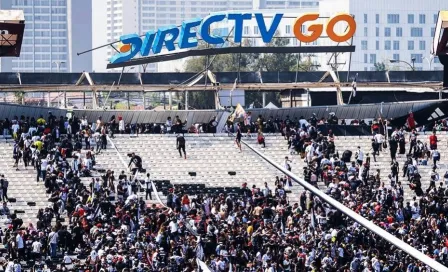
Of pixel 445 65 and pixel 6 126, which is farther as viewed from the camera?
pixel 445 65

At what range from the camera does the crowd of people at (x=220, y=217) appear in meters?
38.7

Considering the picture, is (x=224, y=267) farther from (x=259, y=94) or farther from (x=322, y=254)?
(x=259, y=94)

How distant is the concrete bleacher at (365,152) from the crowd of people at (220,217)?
0.35 m

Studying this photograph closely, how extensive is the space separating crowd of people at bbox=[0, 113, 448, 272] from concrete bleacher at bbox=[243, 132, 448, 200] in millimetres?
350

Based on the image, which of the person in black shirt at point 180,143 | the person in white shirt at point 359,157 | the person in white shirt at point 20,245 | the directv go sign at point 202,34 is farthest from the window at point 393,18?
the person in white shirt at point 20,245

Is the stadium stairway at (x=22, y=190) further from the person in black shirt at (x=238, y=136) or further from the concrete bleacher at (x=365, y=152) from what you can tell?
the concrete bleacher at (x=365, y=152)

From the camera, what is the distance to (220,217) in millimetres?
43875

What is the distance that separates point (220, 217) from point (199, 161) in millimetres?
9530

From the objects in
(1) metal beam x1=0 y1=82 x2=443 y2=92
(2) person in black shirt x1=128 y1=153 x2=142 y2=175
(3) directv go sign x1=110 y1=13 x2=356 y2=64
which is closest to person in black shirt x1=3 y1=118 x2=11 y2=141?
(2) person in black shirt x1=128 y1=153 x2=142 y2=175

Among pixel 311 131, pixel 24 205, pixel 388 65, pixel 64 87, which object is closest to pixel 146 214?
pixel 24 205

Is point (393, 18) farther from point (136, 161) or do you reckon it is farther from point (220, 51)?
point (136, 161)

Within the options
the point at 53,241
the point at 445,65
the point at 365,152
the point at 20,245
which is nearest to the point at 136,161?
the point at 365,152

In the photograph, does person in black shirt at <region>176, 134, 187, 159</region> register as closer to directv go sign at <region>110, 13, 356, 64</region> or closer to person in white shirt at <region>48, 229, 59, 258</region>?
directv go sign at <region>110, 13, 356, 64</region>

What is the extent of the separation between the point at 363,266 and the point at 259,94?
67.3m
